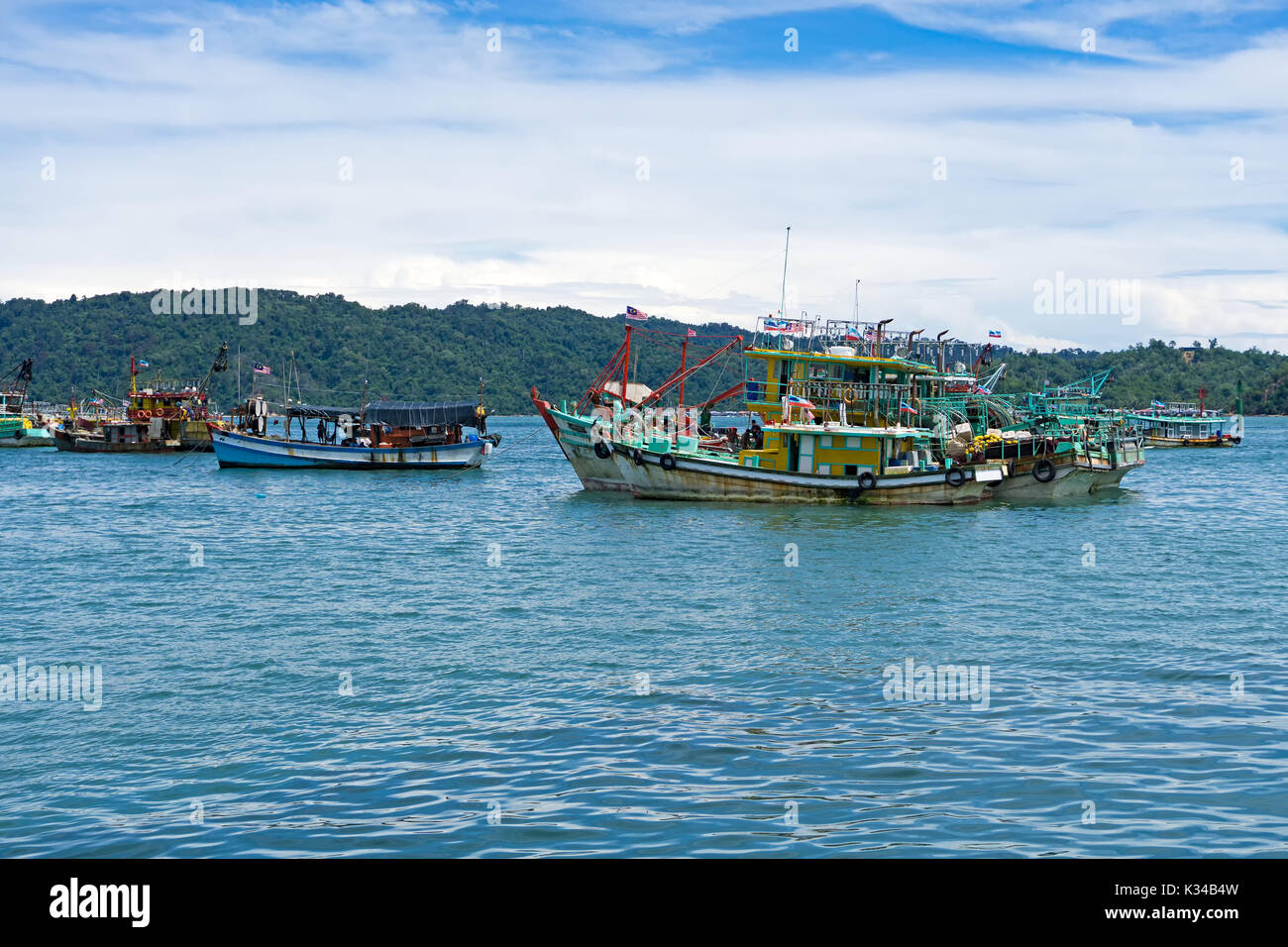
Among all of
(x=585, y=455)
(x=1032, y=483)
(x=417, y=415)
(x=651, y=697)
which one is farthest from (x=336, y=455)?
(x=651, y=697)

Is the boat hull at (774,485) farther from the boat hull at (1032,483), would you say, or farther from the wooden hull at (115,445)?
the wooden hull at (115,445)

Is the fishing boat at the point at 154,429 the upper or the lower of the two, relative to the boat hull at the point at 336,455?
upper

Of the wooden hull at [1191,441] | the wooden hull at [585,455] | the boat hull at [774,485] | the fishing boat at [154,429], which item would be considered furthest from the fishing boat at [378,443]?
the wooden hull at [1191,441]

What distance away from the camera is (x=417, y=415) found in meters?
80.7

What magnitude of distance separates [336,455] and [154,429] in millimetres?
33581

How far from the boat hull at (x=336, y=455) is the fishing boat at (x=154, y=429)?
2313 cm

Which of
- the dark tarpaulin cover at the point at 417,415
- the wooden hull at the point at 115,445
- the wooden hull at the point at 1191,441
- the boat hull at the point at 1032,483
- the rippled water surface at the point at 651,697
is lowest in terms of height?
the rippled water surface at the point at 651,697

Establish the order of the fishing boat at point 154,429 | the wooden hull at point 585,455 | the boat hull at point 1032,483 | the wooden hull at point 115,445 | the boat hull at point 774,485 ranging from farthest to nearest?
the fishing boat at point 154,429 < the wooden hull at point 115,445 < the boat hull at point 1032,483 < the wooden hull at point 585,455 < the boat hull at point 774,485

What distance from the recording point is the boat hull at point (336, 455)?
248ft

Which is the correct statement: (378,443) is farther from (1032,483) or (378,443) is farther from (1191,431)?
(1191,431)

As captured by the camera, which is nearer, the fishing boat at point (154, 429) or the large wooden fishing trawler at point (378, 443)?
the large wooden fishing trawler at point (378, 443)

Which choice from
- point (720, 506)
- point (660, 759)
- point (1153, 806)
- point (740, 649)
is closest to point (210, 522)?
point (720, 506)

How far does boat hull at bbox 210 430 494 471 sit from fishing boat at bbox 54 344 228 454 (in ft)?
75.9
